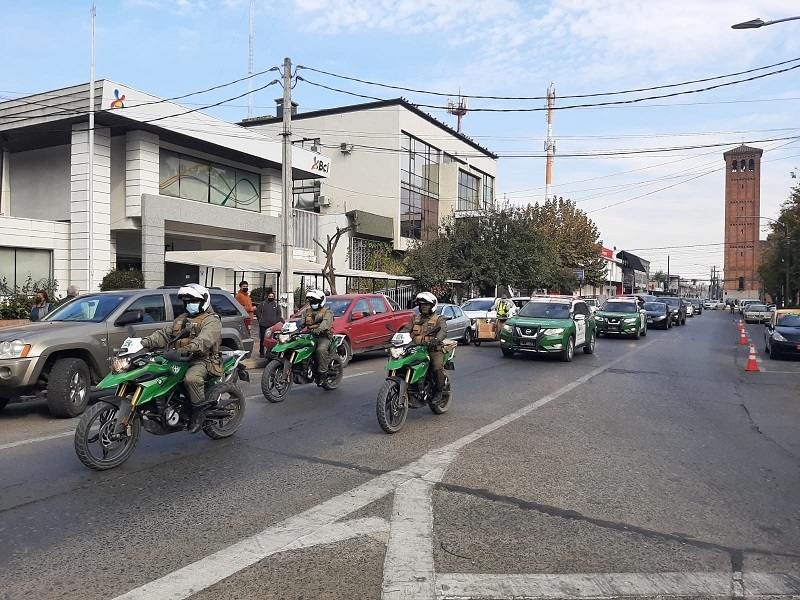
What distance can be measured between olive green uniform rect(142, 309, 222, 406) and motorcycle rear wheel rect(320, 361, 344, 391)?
13.3ft

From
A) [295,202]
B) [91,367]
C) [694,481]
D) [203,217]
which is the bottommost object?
[694,481]

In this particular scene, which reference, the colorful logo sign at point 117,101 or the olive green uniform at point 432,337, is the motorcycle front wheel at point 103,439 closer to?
the olive green uniform at point 432,337

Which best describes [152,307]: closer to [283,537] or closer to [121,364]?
[121,364]

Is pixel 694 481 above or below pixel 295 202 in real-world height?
below

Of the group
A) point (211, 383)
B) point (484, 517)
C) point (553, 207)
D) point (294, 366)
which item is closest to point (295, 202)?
point (553, 207)

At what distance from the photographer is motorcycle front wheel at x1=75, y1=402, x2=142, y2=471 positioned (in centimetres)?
573

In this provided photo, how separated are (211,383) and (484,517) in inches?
134

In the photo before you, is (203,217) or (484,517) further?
(203,217)

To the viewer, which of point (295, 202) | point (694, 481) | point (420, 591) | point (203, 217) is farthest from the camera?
point (295, 202)

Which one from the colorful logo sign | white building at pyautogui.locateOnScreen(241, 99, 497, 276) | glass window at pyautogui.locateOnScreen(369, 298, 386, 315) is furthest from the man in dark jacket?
white building at pyautogui.locateOnScreen(241, 99, 497, 276)

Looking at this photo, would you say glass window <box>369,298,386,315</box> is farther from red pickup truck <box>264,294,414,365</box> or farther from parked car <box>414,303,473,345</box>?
parked car <box>414,303,473,345</box>

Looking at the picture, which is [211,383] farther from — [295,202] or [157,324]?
[295,202]

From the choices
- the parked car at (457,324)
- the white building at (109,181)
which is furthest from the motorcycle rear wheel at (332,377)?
the white building at (109,181)

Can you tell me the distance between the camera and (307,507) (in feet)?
16.5
